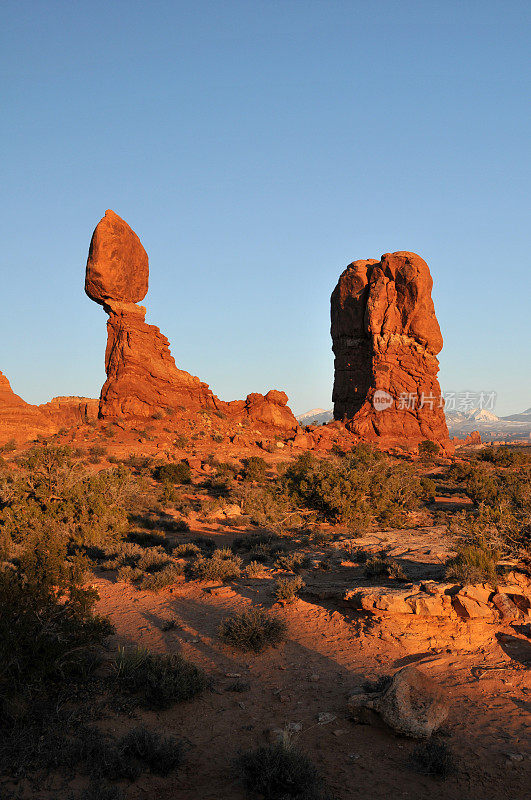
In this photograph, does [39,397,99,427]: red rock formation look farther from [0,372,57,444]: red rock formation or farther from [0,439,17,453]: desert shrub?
[0,439,17,453]: desert shrub

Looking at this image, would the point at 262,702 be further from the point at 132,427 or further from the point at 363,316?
the point at 363,316

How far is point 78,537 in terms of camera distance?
11750mm

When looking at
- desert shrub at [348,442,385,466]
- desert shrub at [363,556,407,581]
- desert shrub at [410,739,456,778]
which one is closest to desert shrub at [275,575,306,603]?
desert shrub at [363,556,407,581]

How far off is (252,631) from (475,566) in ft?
11.8

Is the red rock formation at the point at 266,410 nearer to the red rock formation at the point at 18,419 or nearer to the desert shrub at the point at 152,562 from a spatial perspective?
the red rock formation at the point at 18,419

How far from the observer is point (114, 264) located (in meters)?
33.6

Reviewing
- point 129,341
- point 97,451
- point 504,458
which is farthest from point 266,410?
point 504,458

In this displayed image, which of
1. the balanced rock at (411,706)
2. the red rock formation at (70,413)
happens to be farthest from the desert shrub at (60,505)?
the red rock formation at (70,413)

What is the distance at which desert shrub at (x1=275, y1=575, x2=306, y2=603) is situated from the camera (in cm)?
793

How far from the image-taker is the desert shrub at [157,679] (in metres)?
4.98

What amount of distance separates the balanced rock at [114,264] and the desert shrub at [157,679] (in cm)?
3190

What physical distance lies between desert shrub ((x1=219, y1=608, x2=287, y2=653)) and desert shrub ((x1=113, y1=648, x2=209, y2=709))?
3.43ft

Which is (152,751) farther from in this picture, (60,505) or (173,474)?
(173,474)

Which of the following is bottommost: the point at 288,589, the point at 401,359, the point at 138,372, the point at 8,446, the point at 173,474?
the point at 288,589
